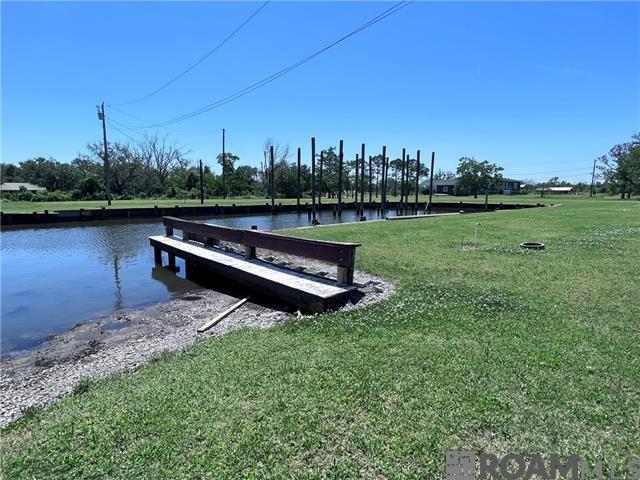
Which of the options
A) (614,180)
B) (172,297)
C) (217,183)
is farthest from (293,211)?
(614,180)

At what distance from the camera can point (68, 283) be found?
391 inches

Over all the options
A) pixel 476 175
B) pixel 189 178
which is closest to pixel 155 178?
pixel 189 178

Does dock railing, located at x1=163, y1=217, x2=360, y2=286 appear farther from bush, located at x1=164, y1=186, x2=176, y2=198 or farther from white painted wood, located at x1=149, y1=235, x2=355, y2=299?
bush, located at x1=164, y1=186, x2=176, y2=198

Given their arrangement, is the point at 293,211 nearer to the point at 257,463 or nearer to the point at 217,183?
the point at 217,183

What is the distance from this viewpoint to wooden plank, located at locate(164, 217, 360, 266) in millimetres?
6137

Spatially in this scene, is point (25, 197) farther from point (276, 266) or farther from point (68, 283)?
point (276, 266)

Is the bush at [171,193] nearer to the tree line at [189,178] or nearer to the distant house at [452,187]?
the tree line at [189,178]

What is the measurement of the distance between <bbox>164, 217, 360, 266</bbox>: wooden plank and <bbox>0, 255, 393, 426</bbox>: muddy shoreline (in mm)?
609

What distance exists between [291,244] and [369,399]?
4.45 metres

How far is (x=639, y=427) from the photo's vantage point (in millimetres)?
2520

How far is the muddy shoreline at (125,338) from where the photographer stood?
4.14m

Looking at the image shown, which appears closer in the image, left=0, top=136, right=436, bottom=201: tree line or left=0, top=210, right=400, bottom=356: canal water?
left=0, top=210, right=400, bottom=356: canal water

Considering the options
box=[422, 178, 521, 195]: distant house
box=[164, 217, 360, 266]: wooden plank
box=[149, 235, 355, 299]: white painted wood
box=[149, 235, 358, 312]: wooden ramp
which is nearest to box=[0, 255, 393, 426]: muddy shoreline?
box=[149, 235, 358, 312]: wooden ramp

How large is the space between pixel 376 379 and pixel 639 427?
174 centimetres
